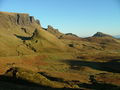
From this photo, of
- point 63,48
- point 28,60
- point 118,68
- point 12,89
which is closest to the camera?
point 12,89

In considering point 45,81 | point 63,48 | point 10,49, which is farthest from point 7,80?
point 63,48

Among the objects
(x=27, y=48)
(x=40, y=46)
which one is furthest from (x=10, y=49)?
(x=40, y=46)

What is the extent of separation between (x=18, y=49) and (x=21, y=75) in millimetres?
126976

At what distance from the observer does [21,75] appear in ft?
138

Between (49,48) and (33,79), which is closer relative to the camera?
(33,79)

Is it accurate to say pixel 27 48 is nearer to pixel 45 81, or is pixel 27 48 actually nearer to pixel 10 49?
pixel 10 49

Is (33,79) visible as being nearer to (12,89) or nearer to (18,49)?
(12,89)

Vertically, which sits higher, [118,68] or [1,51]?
[1,51]

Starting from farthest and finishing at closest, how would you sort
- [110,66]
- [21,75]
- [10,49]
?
[10,49] < [110,66] < [21,75]

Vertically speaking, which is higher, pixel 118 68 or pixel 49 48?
pixel 49 48

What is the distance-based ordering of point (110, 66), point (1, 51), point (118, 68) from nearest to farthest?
1. point (118, 68)
2. point (110, 66)
3. point (1, 51)

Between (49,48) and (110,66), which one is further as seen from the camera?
(49,48)

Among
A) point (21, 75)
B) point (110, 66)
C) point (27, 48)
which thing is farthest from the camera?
point (27, 48)

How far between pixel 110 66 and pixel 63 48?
94.2 m
